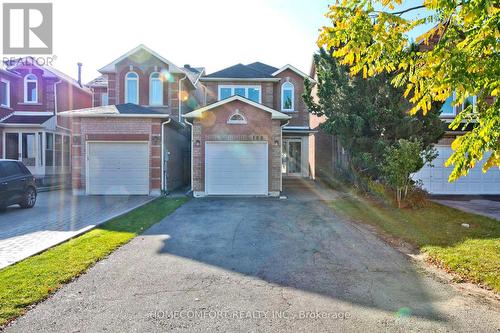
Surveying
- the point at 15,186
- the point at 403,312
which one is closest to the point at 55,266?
the point at 403,312

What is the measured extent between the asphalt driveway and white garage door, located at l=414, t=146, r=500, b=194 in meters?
9.32

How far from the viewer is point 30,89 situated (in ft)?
74.2

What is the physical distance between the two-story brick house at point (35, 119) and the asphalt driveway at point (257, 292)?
17.0 metres

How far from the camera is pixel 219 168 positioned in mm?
14789

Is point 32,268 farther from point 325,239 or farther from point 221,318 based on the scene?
point 325,239

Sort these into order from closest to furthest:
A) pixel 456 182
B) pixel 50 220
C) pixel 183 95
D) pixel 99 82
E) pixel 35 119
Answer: pixel 50 220 → pixel 456 182 → pixel 183 95 → pixel 35 119 → pixel 99 82

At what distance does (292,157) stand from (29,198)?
1442 cm

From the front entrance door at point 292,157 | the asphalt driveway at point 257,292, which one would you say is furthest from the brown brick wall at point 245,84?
the asphalt driveway at point 257,292

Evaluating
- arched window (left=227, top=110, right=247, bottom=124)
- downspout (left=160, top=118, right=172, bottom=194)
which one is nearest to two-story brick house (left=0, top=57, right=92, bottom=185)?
downspout (left=160, top=118, right=172, bottom=194)

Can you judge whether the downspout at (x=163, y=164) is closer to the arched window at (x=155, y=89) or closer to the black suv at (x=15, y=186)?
the arched window at (x=155, y=89)

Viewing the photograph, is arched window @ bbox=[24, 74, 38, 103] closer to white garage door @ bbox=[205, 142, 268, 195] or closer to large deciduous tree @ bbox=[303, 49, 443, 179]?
white garage door @ bbox=[205, 142, 268, 195]

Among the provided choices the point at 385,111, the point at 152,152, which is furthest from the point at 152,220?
the point at 385,111

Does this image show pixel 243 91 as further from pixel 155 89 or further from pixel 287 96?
pixel 155 89

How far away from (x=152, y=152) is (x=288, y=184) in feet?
27.3
